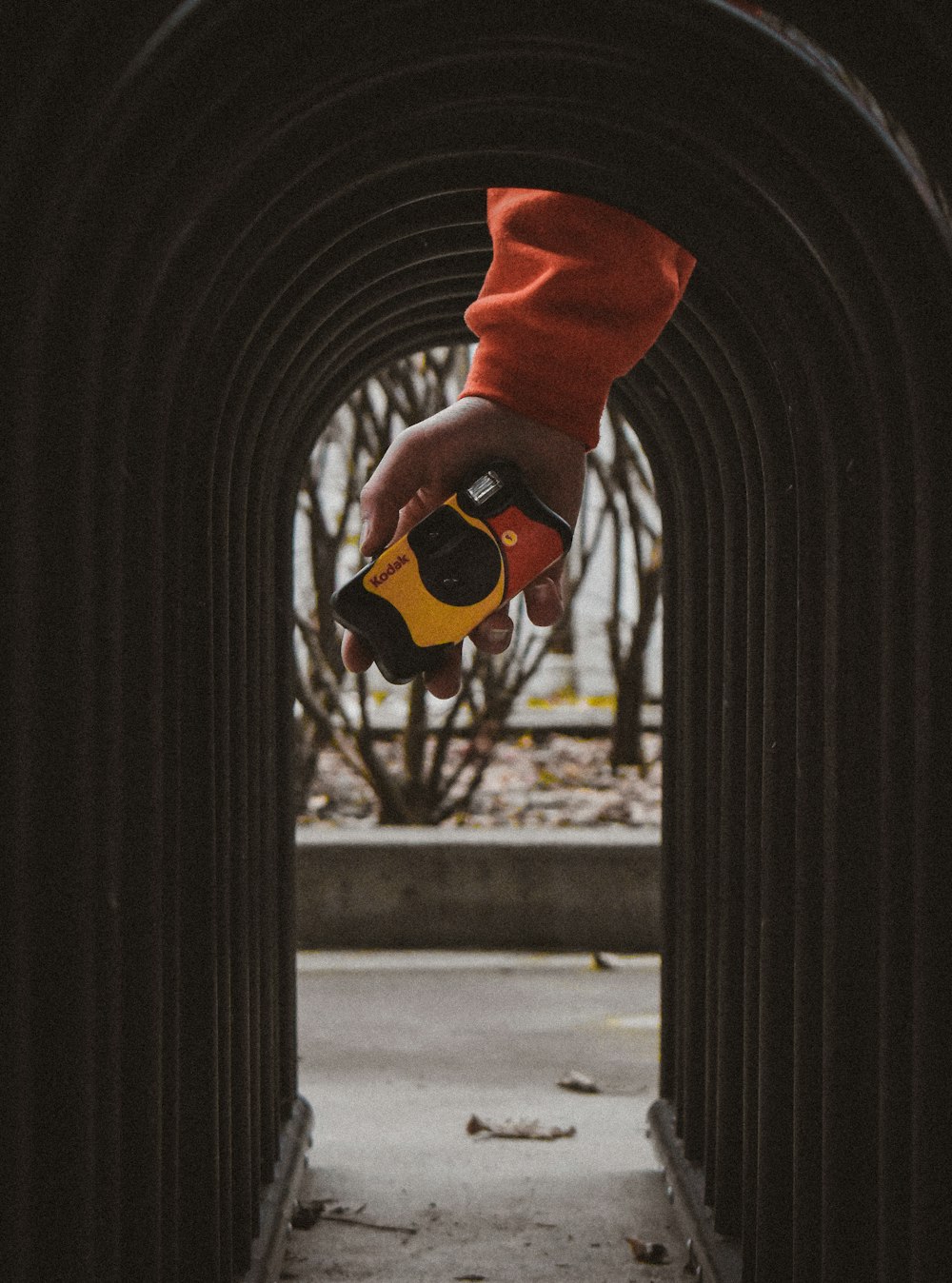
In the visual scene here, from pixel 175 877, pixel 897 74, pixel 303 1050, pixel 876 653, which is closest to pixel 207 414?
pixel 175 877

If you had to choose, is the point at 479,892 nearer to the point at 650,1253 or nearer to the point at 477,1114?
the point at 477,1114

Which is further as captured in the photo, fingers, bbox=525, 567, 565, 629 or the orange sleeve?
fingers, bbox=525, 567, 565, 629

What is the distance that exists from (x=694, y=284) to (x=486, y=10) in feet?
2.38

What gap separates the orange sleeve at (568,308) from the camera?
1683 millimetres

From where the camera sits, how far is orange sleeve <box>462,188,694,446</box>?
168 cm

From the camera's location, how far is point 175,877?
60.7 inches

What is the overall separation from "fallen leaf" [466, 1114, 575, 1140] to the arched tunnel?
2.67ft

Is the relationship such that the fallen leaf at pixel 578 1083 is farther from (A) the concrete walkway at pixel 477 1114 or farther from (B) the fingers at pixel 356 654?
(B) the fingers at pixel 356 654

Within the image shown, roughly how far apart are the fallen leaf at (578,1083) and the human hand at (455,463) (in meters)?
1.64

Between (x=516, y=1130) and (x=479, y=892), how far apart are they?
1514 mm

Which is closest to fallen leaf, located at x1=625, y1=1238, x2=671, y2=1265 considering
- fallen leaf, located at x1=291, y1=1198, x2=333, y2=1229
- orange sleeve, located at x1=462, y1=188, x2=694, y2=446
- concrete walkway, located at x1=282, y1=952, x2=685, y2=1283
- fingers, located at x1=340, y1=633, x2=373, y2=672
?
concrete walkway, located at x1=282, y1=952, x2=685, y2=1283

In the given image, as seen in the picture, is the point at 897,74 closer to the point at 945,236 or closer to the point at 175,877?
the point at 945,236

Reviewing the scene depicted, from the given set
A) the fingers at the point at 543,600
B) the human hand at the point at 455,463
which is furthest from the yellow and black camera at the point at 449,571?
the fingers at the point at 543,600

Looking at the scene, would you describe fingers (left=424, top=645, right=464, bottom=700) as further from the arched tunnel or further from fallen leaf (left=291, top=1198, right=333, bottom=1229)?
fallen leaf (left=291, top=1198, right=333, bottom=1229)
